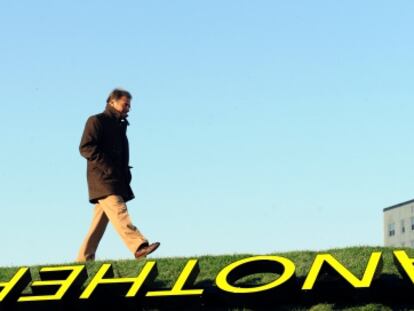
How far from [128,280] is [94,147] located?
8.00ft

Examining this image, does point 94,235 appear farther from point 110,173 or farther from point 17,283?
point 17,283

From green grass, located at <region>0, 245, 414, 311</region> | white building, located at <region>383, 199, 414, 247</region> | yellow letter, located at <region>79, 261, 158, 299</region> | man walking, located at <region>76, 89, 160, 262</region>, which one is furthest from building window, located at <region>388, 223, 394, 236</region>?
yellow letter, located at <region>79, 261, 158, 299</region>

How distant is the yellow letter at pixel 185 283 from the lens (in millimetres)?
13586

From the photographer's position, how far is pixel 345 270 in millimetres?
13352

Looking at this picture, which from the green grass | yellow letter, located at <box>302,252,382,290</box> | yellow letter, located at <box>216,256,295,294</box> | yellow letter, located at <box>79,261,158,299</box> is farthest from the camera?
the green grass

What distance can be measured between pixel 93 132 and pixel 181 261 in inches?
91.5

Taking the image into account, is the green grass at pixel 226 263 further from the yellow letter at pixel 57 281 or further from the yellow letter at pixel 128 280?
the yellow letter at pixel 57 281

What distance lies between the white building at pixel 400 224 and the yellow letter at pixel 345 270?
106 m

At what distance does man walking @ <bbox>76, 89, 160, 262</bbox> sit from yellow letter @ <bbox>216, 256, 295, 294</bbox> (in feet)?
5.31

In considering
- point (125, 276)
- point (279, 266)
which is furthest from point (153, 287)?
point (279, 266)

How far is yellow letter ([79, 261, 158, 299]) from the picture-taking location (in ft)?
45.3

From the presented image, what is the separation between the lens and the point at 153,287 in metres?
14.5

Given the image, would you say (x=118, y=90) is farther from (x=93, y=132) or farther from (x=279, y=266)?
(x=279, y=266)

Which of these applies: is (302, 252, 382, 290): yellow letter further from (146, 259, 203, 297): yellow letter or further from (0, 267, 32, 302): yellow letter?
(0, 267, 32, 302): yellow letter
